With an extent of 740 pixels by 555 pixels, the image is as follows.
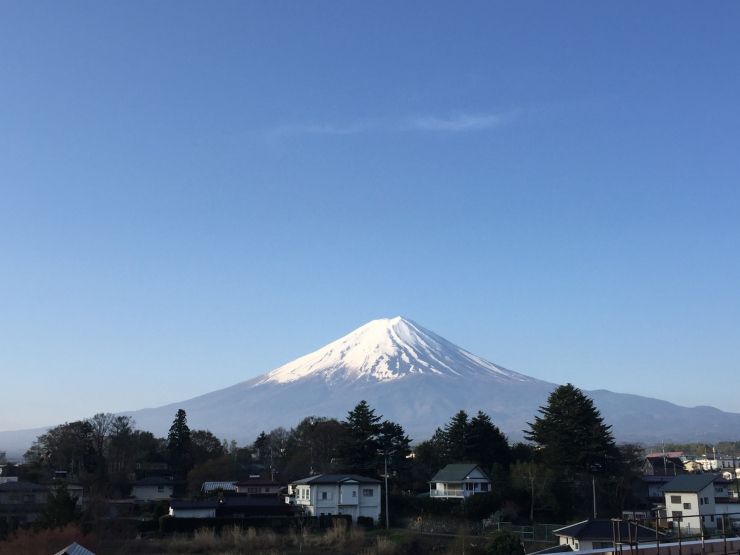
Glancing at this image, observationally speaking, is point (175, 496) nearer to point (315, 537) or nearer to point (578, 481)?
point (315, 537)

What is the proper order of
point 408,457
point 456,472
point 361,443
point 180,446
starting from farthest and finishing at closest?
1. point 180,446
2. point 408,457
3. point 361,443
4. point 456,472

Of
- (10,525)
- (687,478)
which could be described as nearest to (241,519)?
(10,525)

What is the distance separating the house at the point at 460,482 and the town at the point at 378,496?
0.08 metres

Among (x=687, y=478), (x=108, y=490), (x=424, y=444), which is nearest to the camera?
(x=687, y=478)

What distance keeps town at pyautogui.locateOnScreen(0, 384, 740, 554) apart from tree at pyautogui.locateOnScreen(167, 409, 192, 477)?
0.11 metres

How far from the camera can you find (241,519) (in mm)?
38031

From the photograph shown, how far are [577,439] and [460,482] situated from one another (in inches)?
279

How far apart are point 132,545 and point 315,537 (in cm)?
801

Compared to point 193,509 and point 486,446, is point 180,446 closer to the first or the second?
point 193,509

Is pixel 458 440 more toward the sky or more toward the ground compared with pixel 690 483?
more toward the sky

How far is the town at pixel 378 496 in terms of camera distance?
1292 inches

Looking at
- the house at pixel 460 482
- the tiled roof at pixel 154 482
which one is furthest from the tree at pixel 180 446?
the house at pixel 460 482

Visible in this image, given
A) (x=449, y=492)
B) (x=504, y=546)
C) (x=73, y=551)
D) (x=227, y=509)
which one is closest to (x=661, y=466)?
(x=449, y=492)

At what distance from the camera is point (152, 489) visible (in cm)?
5228
